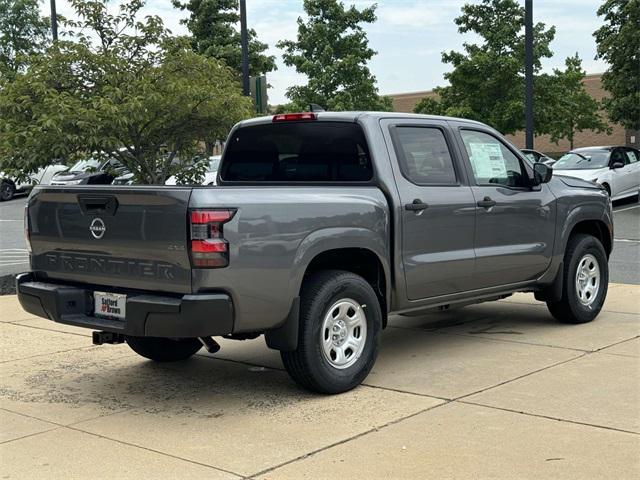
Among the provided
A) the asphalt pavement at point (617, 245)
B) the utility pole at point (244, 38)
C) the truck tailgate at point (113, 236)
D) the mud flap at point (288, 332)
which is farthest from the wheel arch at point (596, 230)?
the utility pole at point (244, 38)

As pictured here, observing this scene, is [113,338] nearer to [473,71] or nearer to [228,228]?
[228,228]

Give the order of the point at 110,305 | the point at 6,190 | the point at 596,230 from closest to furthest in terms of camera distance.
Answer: the point at 110,305 < the point at 596,230 < the point at 6,190

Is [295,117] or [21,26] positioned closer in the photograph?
[295,117]

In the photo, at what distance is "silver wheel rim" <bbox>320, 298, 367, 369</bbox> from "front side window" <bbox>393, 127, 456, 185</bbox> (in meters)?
1.17

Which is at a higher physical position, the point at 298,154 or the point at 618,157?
the point at 298,154

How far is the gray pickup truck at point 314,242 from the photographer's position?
5066 millimetres

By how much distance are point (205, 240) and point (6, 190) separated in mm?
25802

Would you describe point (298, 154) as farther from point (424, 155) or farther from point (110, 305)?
point (110, 305)

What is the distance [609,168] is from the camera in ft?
67.1

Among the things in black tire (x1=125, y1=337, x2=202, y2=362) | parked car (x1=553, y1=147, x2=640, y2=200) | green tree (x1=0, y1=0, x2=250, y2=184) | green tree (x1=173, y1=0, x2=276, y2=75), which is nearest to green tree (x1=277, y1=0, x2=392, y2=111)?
green tree (x1=173, y1=0, x2=276, y2=75)

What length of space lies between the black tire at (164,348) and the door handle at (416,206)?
1.94m

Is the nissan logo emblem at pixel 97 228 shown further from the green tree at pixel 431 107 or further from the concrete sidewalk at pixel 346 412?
the green tree at pixel 431 107

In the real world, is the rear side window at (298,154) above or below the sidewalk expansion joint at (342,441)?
above

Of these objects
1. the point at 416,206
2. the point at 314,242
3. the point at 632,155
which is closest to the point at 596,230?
the point at 416,206
